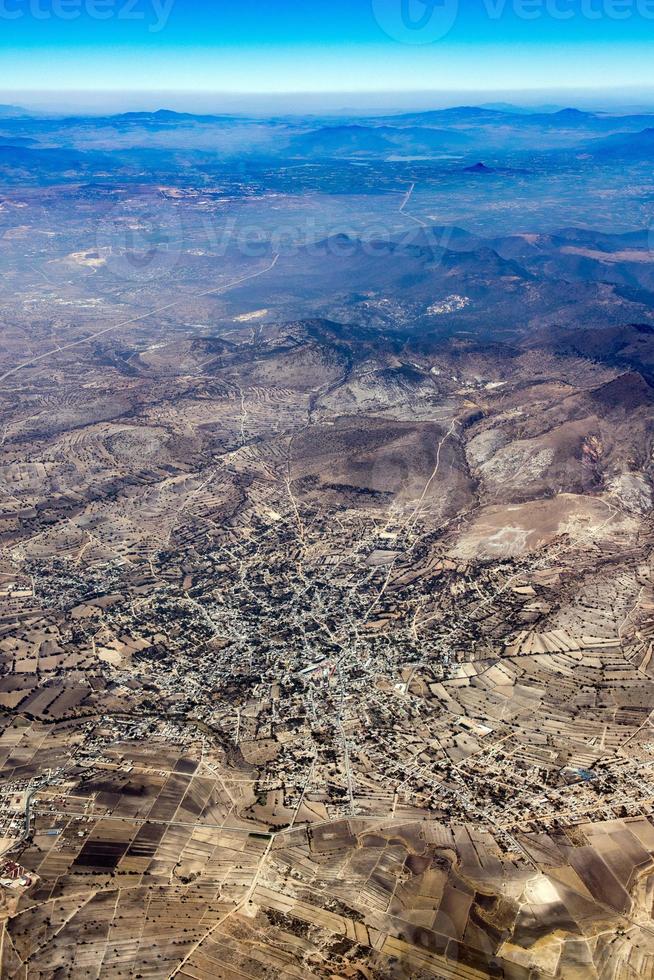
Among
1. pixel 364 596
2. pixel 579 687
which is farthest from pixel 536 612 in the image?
pixel 364 596

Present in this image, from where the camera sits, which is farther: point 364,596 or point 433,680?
point 364,596

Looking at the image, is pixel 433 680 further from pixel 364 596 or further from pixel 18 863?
pixel 18 863

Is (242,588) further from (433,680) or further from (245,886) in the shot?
(245,886)

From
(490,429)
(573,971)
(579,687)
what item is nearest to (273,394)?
(490,429)

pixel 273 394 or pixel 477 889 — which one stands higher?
pixel 273 394

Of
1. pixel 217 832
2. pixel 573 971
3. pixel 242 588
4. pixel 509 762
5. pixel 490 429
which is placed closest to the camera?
pixel 573 971

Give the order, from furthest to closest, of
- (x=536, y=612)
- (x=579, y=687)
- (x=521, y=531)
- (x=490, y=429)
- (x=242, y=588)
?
1. (x=490, y=429)
2. (x=521, y=531)
3. (x=242, y=588)
4. (x=536, y=612)
5. (x=579, y=687)
